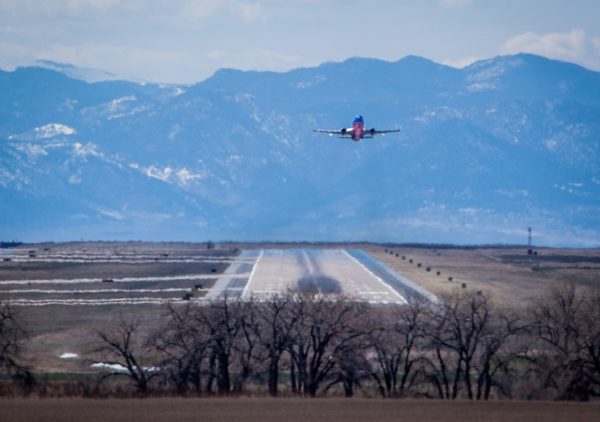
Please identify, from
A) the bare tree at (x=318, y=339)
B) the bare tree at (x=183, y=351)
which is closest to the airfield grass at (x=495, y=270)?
the bare tree at (x=318, y=339)

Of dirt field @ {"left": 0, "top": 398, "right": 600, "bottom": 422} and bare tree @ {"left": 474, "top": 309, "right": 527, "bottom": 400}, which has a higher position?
bare tree @ {"left": 474, "top": 309, "right": 527, "bottom": 400}

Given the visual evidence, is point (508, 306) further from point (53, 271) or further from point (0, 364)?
point (53, 271)

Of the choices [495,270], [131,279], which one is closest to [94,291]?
[131,279]

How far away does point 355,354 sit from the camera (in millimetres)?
53500

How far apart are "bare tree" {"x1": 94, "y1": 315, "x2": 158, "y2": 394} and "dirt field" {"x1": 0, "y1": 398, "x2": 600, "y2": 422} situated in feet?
16.0

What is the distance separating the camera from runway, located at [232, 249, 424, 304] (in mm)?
80812

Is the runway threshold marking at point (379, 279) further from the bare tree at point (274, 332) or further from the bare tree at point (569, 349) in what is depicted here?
the bare tree at point (569, 349)

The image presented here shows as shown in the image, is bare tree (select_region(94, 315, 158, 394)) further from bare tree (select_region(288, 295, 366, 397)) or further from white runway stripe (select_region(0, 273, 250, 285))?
white runway stripe (select_region(0, 273, 250, 285))

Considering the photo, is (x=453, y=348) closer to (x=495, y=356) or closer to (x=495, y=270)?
(x=495, y=356)

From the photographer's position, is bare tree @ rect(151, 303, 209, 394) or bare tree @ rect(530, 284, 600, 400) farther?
bare tree @ rect(151, 303, 209, 394)

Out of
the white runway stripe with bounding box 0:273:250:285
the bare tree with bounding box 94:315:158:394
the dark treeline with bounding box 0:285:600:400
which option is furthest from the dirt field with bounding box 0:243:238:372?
the dark treeline with bounding box 0:285:600:400

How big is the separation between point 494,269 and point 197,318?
70421mm

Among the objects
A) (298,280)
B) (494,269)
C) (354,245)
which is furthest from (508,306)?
(354,245)

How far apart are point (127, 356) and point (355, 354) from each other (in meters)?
10.8
